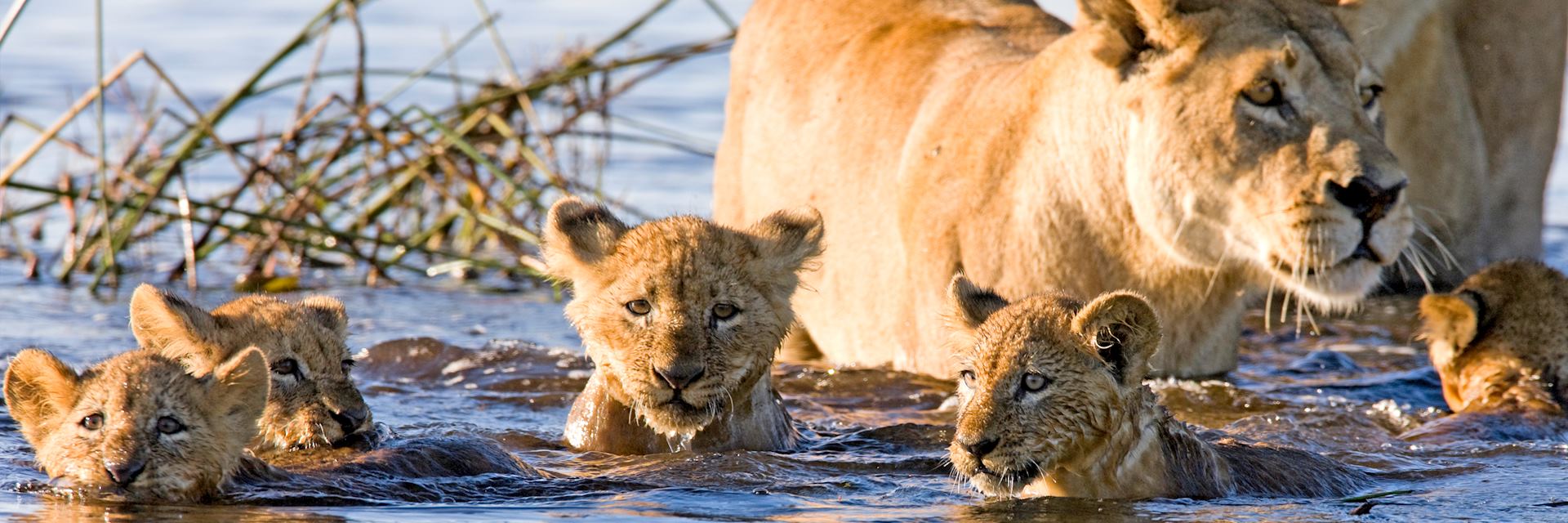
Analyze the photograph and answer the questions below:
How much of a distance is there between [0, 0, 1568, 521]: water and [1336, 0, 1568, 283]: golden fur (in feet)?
1.51

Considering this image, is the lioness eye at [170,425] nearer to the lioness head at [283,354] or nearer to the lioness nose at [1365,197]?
the lioness head at [283,354]

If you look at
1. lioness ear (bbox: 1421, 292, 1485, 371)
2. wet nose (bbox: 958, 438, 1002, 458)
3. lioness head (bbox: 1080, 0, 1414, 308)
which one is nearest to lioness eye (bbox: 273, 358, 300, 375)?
wet nose (bbox: 958, 438, 1002, 458)

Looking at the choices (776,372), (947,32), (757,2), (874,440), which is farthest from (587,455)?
(757,2)

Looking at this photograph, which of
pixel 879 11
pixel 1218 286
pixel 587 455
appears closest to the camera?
pixel 587 455

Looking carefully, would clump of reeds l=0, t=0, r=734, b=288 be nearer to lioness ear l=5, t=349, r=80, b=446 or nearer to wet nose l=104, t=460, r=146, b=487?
lioness ear l=5, t=349, r=80, b=446

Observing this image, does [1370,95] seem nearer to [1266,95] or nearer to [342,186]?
[1266,95]

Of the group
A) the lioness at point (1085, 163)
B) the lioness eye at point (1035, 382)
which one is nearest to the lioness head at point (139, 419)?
the lioness eye at point (1035, 382)

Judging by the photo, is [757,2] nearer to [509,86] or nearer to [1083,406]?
[509,86]

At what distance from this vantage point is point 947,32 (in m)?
7.89

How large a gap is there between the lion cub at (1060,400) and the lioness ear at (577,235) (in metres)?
1.01

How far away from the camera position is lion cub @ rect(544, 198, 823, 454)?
523 centimetres

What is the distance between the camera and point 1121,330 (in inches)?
182

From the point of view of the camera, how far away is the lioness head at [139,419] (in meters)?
4.54

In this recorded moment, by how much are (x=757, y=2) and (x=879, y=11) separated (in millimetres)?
891
